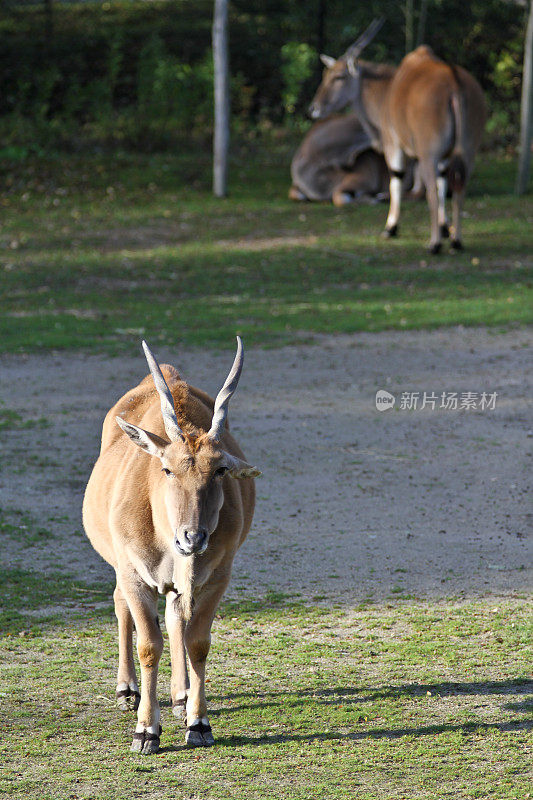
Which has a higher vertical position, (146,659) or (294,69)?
(294,69)

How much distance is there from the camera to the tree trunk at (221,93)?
1628 cm

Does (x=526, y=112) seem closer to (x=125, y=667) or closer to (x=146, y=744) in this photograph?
(x=125, y=667)

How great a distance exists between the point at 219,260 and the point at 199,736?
991 centimetres

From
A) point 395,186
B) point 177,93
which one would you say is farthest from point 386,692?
point 177,93

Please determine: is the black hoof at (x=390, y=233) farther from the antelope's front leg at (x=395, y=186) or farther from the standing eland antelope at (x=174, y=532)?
the standing eland antelope at (x=174, y=532)

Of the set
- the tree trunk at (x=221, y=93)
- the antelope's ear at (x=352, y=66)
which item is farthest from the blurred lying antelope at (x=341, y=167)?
the antelope's ear at (x=352, y=66)

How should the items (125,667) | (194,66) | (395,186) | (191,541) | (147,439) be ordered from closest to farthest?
(191,541), (147,439), (125,667), (395,186), (194,66)

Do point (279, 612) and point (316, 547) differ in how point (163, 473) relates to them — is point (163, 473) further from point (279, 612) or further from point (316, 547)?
point (316, 547)

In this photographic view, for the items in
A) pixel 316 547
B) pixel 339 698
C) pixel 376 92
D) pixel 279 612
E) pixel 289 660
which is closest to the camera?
pixel 339 698

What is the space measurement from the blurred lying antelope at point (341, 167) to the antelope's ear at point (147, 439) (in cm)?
1358

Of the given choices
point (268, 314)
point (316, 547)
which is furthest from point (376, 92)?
point (316, 547)

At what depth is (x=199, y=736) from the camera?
3.92 meters

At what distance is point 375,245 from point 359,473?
766cm

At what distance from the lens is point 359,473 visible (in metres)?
6.94
